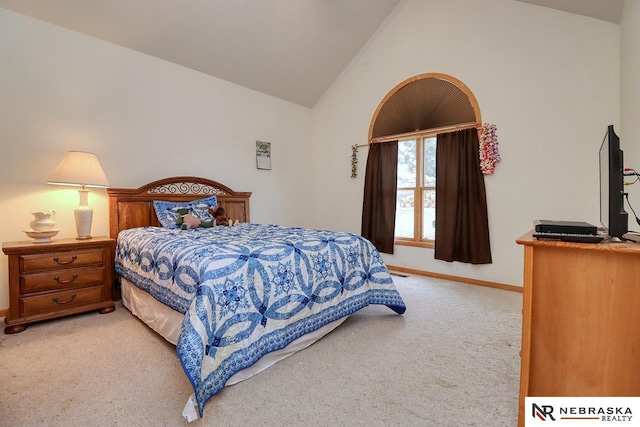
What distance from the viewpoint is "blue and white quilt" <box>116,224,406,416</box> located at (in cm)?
150

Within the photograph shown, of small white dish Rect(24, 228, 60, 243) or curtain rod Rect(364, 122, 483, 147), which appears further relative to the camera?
curtain rod Rect(364, 122, 483, 147)

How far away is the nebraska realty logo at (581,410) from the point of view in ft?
3.52

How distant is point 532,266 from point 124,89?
3977 mm

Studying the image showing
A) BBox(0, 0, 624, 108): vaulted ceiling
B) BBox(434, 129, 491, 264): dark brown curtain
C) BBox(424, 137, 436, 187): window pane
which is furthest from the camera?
BBox(424, 137, 436, 187): window pane

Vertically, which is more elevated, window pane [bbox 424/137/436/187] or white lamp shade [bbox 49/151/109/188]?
window pane [bbox 424/137/436/187]

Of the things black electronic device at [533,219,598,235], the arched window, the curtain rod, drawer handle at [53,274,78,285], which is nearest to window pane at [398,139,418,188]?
the arched window

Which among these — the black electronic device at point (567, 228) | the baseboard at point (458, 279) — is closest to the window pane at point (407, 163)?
the baseboard at point (458, 279)

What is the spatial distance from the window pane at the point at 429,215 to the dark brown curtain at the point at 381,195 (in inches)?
16.4

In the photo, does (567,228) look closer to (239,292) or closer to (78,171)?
(239,292)

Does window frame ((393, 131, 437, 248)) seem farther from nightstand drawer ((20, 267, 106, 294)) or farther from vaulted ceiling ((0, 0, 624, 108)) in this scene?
nightstand drawer ((20, 267, 106, 294))

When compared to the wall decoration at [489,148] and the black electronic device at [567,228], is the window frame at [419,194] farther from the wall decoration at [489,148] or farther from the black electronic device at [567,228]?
the black electronic device at [567,228]

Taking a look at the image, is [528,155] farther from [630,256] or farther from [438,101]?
[630,256]

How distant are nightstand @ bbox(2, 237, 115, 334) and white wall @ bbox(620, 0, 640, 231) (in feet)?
14.3

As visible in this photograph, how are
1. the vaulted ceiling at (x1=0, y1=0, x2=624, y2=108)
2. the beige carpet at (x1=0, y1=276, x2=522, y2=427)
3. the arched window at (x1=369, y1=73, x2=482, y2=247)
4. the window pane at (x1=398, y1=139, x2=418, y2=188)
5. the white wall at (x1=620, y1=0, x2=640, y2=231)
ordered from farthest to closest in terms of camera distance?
the window pane at (x1=398, y1=139, x2=418, y2=188) → the arched window at (x1=369, y1=73, x2=482, y2=247) → the vaulted ceiling at (x1=0, y1=0, x2=624, y2=108) → the white wall at (x1=620, y1=0, x2=640, y2=231) → the beige carpet at (x1=0, y1=276, x2=522, y2=427)
